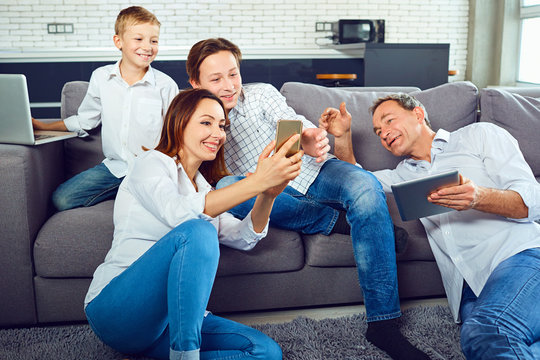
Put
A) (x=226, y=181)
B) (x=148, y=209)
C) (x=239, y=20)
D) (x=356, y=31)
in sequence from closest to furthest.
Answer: (x=148, y=209) → (x=226, y=181) → (x=356, y=31) → (x=239, y=20)

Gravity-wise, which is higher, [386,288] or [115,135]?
[115,135]

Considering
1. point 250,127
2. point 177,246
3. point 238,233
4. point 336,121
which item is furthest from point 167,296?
point 336,121

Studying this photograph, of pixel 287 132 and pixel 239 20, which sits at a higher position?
pixel 239 20

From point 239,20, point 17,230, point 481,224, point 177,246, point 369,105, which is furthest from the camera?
point 239,20

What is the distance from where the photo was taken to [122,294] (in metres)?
1.42

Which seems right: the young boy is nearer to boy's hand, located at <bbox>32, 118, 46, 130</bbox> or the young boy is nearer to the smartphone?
boy's hand, located at <bbox>32, 118, 46, 130</bbox>

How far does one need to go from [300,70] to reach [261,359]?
386cm

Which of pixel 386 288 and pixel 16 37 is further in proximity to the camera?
pixel 16 37

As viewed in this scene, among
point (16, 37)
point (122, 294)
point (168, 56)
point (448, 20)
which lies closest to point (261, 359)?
point (122, 294)

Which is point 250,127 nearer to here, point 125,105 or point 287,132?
point 125,105

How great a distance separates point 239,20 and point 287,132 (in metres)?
4.91

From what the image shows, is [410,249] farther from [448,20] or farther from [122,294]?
[448,20]

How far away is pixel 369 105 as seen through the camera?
257 centimetres

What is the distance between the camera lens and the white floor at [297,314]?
81.6 inches
